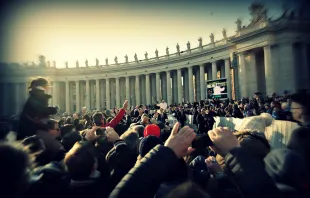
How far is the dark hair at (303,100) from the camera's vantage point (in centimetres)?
414

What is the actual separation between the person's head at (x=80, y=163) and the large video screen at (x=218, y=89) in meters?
28.3

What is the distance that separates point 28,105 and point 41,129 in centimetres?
60

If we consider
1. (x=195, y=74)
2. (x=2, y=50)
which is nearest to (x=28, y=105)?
(x=2, y=50)

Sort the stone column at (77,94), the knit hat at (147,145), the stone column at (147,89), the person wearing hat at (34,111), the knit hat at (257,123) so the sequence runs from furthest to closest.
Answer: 1. the stone column at (77,94)
2. the stone column at (147,89)
3. the knit hat at (257,123)
4. the person wearing hat at (34,111)
5. the knit hat at (147,145)

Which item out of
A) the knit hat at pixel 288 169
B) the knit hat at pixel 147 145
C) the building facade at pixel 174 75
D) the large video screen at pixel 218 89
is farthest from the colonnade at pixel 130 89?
the knit hat at pixel 288 169

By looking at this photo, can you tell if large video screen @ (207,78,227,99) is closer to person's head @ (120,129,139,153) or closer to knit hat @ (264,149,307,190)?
person's head @ (120,129,139,153)

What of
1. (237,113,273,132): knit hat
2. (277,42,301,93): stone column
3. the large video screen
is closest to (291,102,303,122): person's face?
(277,42,301,93): stone column

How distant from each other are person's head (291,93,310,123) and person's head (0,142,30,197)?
416 cm

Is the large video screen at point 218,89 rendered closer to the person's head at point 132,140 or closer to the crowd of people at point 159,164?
the crowd of people at point 159,164

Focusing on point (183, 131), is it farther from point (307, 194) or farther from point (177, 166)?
point (307, 194)

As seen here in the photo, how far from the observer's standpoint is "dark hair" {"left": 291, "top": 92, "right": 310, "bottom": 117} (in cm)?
414

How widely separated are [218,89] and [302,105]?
1057 inches

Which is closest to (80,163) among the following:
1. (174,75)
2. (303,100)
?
(303,100)

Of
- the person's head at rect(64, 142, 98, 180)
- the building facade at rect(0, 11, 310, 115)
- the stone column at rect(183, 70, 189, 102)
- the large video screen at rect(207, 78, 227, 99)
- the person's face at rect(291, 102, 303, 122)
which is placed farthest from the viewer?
the stone column at rect(183, 70, 189, 102)
